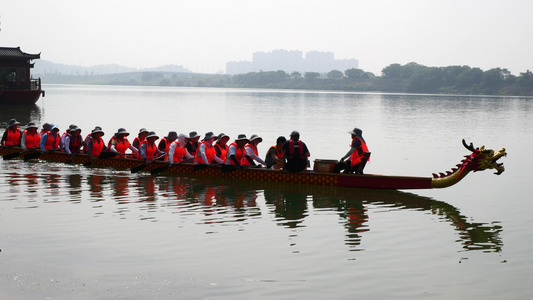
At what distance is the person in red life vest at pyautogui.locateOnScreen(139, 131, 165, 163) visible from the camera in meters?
23.8

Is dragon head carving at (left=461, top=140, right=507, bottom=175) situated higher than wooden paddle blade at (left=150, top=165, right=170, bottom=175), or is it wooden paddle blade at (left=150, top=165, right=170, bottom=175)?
dragon head carving at (left=461, top=140, right=507, bottom=175)

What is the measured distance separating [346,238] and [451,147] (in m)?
26.4

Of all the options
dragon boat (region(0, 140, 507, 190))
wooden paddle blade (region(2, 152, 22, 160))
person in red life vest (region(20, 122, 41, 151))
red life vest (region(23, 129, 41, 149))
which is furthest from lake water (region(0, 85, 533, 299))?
red life vest (region(23, 129, 41, 149))

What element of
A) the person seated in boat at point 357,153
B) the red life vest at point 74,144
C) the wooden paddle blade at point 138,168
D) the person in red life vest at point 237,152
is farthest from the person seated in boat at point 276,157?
the red life vest at point 74,144

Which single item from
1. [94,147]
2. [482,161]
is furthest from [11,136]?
[482,161]

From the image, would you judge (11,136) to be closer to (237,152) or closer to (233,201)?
(237,152)

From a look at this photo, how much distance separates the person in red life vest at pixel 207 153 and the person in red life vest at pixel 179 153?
63 centimetres

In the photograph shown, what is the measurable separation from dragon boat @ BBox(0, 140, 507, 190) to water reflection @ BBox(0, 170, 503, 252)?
0.90ft

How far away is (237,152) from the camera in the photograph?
73.1ft

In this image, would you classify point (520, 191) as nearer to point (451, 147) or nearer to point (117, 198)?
point (117, 198)

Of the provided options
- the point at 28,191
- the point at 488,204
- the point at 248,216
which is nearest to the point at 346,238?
the point at 248,216

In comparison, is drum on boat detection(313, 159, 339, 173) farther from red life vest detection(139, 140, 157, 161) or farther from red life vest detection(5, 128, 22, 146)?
red life vest detection(5, 128, 22, 146)

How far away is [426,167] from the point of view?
1182 inches

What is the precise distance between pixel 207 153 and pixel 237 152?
120 centimetres
